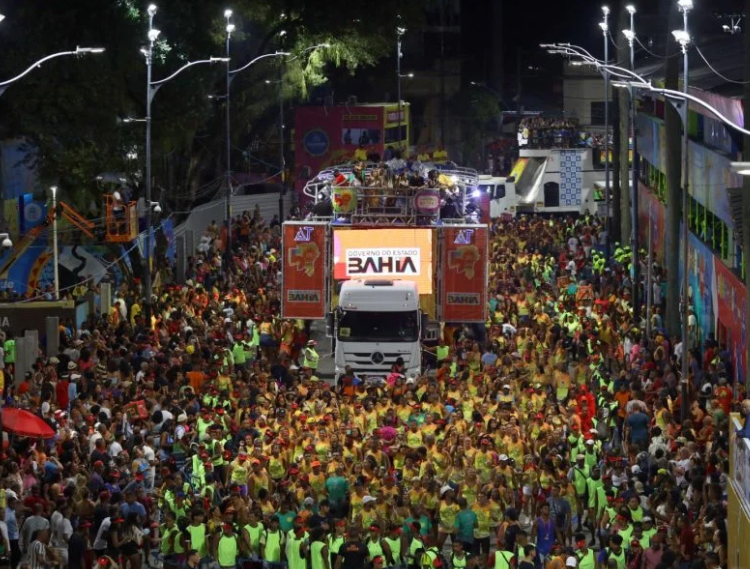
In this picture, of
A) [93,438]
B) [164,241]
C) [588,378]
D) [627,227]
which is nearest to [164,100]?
[164,241]

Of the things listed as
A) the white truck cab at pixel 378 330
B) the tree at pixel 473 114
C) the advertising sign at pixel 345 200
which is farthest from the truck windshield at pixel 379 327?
the tree at pixel 473 114

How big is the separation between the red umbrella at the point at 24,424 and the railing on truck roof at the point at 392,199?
1261 centimetres

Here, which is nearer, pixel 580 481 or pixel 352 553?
pixel 352 553

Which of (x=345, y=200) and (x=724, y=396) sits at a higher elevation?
(x=345, y=200)

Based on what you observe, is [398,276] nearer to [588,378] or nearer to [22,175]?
[588,378]

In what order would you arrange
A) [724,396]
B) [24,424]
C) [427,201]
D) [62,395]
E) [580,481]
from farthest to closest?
[427,201], [62,395], [724,396], [24,424], [580,481]

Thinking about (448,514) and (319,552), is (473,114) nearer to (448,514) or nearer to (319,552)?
(448,514)

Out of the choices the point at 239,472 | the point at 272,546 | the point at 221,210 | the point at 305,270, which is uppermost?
the point at 221,210

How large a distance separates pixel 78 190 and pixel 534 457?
2302cm

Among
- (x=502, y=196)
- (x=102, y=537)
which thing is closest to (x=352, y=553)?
(x=102, y=537)

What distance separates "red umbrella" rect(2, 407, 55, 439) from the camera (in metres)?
24.7

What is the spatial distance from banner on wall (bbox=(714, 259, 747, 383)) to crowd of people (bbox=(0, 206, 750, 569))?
386 millimetres

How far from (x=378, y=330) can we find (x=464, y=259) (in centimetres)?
265

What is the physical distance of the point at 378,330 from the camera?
3478cm
